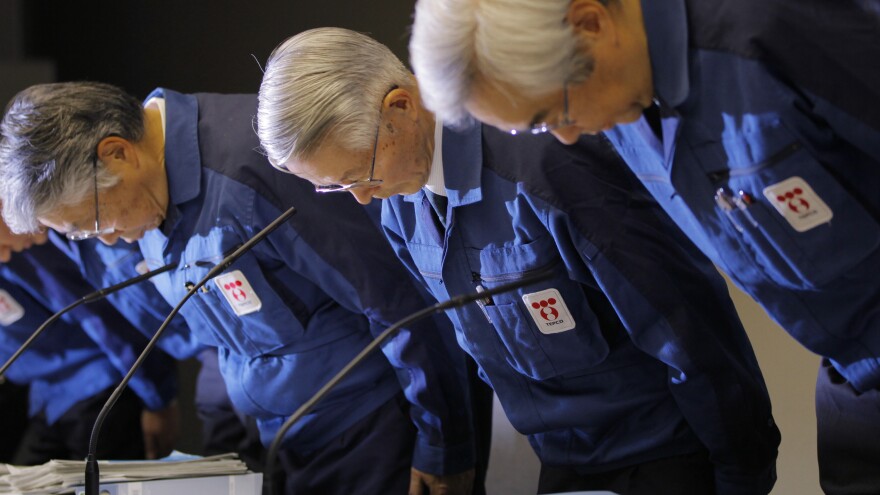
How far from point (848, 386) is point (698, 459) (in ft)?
1.02

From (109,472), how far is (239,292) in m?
0.47

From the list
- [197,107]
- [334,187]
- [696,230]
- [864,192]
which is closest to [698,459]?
[696,230]

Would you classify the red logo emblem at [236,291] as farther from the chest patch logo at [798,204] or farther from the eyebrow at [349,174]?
the chest patch logo at [798,204]

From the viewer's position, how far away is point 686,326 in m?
1.67

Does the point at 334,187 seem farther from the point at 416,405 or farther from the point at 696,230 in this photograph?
the point at 696,230

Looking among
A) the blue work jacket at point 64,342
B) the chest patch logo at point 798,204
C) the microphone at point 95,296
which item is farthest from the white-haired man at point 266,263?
the chest patch logo at point 798,204

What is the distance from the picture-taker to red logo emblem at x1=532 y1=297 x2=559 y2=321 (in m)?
1.78

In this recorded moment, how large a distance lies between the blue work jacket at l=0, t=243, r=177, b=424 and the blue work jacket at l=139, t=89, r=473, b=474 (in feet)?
1.88

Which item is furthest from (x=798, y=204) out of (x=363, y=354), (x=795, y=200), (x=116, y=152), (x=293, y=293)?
(x=116, y=152)

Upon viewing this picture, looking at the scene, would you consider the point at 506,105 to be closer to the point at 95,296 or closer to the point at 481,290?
the point at 481,290

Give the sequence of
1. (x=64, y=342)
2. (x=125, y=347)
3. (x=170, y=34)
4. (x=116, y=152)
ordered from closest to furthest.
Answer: (x=116, y=152) → (x=125, y=347) → (x=64, y=342) → (x=170, y=34)

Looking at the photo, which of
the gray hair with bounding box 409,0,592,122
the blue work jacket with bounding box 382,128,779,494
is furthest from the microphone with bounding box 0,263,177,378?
the gray hair with bounding box 409,0,592,122

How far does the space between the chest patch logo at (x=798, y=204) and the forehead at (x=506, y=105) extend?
12.5 inches

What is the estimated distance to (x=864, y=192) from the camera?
1402 mm
